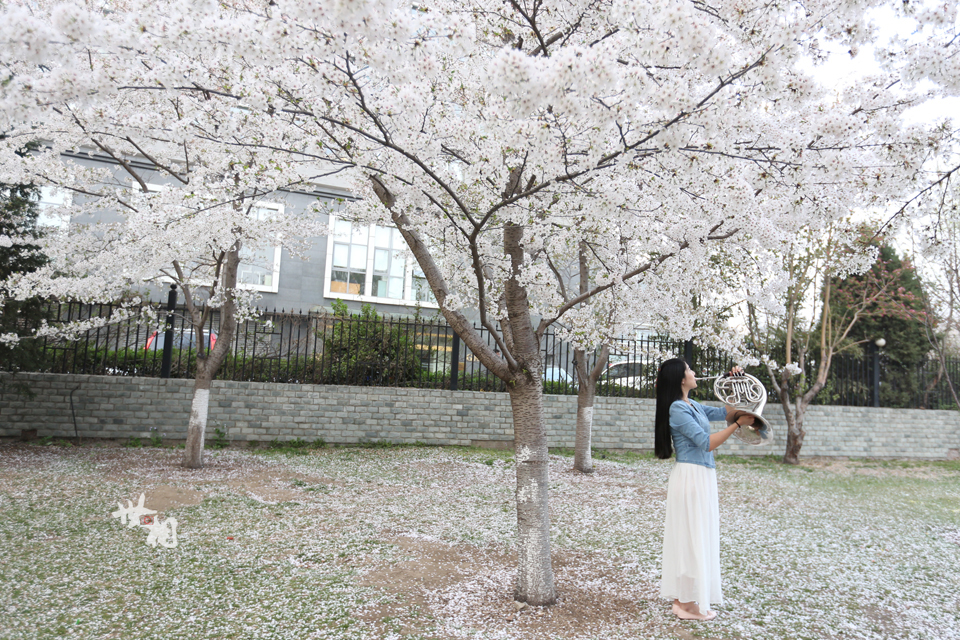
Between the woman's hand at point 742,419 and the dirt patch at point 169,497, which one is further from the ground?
the woman's hand at point 742,419

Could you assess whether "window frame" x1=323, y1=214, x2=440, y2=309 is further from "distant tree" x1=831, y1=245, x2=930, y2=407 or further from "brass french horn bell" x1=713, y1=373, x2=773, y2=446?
"brass french horn bell" x1=713, y1=373, x2=773, y2=446

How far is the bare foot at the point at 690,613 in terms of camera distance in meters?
3.59

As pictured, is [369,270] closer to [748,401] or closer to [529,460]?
[529,460]

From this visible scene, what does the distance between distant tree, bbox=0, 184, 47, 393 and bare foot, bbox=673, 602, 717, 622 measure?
810 cm

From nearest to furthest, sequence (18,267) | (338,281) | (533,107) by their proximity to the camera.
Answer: (533,107) < (18,267) < (338,281)

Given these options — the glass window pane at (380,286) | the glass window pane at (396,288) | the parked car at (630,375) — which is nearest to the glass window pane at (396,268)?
the glass window pane at (396,288)

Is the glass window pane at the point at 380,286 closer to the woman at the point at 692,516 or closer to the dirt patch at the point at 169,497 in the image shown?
the dirt patch at the point at 169,497

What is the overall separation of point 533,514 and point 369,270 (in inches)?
543

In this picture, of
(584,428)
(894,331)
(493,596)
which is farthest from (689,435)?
(894,331)

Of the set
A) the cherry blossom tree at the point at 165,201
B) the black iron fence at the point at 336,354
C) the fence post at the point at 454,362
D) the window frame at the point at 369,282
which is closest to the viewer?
the cherry blossom tree at the point at 165,201

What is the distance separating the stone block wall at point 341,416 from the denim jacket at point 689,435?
7.06m

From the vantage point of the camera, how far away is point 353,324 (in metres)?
10.4

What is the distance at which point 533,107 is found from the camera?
2.85 metres

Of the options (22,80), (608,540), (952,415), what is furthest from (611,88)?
(952,415)
